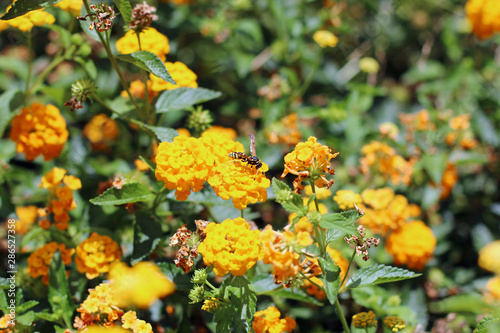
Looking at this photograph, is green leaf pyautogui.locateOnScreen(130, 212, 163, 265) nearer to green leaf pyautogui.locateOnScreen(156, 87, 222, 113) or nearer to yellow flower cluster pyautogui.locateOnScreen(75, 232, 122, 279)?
yellow flower cluster pyautogui.locateOnScreen(75, 232, 122, 279)

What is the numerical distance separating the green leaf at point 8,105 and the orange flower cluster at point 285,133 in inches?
60.3

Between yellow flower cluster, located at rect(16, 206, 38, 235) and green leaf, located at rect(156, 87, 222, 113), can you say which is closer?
green leaf, located at rect(156, 87, 222, 113)

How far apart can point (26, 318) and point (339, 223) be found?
4.74 feet

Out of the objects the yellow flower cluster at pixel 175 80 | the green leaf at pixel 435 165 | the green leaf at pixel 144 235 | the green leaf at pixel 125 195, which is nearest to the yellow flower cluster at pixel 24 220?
the green leaf at pixel 144 235

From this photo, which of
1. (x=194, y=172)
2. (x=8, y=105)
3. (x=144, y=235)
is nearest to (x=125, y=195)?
(x=144, y=235)

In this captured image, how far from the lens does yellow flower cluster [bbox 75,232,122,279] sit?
1.95 m

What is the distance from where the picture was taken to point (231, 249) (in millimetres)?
1544

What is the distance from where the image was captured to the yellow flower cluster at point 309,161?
5.30 ft

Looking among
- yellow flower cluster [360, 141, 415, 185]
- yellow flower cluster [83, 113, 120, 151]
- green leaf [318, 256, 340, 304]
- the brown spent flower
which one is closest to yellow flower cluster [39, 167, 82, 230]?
the brown spent flower

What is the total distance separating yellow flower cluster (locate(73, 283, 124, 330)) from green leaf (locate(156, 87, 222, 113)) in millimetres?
885

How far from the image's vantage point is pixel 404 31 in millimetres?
4152

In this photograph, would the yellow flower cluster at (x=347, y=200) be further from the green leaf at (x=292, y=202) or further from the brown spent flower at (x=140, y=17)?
→ the brown spent flower at (x=140, y=17)

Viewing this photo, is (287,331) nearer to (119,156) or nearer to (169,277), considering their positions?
(169,277)

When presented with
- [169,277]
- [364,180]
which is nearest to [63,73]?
[169,277]
